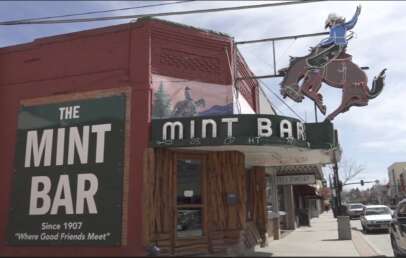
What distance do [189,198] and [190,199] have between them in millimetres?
38

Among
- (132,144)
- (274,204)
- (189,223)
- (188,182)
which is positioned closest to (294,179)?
(274,204)

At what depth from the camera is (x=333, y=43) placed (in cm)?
1495

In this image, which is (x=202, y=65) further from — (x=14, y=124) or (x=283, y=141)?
(x=14, y=124)

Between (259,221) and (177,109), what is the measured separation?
543cm

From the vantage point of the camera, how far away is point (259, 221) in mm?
16766

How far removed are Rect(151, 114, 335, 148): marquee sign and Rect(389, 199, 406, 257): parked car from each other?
4348 millimetres

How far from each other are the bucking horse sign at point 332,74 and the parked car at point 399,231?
344cm

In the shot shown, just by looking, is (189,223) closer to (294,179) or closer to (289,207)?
(294,179)

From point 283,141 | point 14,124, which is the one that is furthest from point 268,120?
point 14,124

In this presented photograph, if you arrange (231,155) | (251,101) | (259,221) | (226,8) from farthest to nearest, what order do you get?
(251,101) < (259,221) < (231,155) < (226,8)

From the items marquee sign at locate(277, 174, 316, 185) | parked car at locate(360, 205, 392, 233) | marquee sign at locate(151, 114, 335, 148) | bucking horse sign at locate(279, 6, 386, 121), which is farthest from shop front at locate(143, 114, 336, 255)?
parked car at locate(360, 205, 392, 233)

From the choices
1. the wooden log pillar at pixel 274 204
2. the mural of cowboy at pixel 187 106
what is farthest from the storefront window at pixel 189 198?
the wooden log pillar at pixel 274 204

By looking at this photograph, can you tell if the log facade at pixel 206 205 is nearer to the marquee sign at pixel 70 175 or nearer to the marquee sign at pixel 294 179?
the marquee sign at pixel 70 175

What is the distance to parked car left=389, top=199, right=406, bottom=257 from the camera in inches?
576
